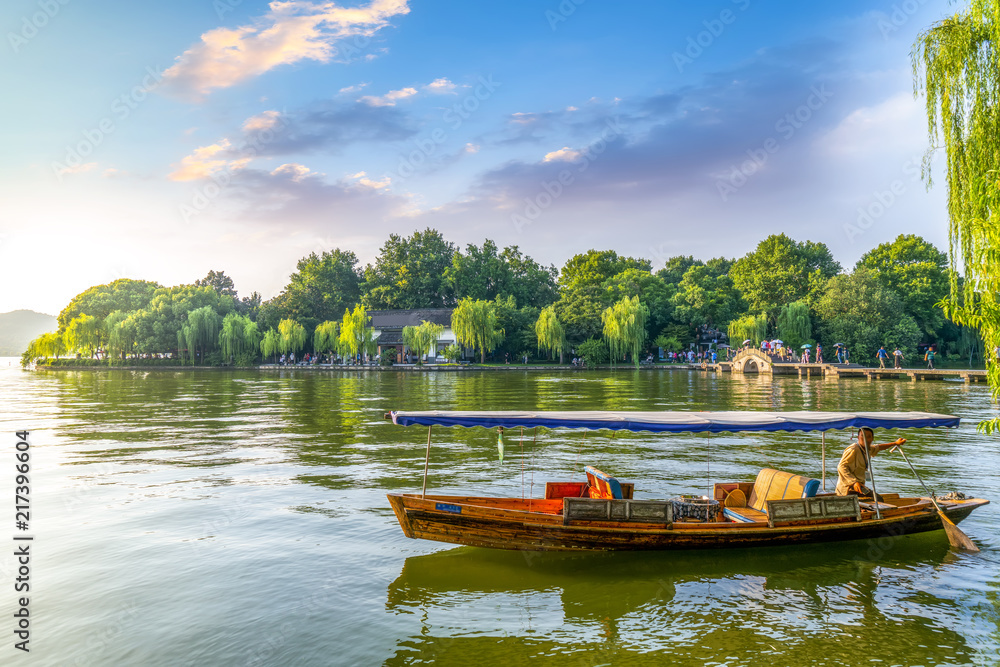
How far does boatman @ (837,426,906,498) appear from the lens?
10703 millimetres

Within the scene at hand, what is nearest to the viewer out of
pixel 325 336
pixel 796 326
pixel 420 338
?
pixel 796 326

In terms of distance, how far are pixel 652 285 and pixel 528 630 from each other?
239 feet

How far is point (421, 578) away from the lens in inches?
369

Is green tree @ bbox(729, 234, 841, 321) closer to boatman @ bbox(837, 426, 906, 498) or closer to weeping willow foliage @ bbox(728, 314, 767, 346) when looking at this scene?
weeping willow foliage @ bbox(728, 314, 767, 346)

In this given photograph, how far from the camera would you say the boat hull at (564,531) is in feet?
30.7

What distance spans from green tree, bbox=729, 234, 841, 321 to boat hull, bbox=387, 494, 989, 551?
62331mm

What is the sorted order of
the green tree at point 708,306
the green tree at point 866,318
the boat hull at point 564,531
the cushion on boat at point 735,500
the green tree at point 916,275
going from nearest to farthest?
1. the boat hull at point 564,531
2. the cushion on boat at point 735,500
3. the green tree at point 866,318
4. the green tree at point 916,275
5. the green tree at point 708,306

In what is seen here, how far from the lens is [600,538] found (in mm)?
9500

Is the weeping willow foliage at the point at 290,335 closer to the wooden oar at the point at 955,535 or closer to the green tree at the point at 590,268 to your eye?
the green tree at the point at 590,268

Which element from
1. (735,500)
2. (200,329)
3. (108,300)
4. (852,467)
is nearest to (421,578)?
(735,500)

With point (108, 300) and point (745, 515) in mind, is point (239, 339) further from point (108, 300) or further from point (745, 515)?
point (745, 515)

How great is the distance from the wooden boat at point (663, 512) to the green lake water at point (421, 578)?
532 mm

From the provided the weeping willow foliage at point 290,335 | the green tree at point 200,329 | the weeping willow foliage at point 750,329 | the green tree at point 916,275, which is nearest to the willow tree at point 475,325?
the weeping willow foliage at point 290,335

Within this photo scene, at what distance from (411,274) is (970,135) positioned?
85780mm
